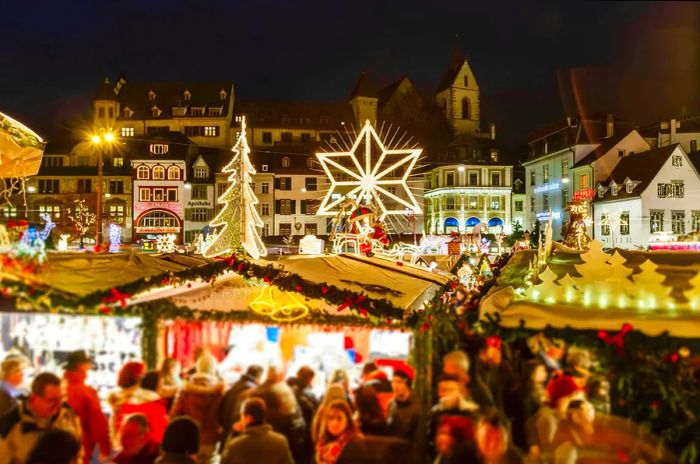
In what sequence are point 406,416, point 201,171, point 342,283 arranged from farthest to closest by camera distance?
1. point 201,171
2. point 342,283
3. point 406,416

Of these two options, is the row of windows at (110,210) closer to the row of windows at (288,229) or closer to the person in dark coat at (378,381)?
the row of windows at (288,229)

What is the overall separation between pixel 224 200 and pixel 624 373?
14378mm

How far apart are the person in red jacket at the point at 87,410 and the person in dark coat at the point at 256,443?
177 centimetres

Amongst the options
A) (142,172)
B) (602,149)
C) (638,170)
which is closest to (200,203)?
(142,172)

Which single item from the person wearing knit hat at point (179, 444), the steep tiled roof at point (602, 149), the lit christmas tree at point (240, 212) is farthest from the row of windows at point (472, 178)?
the person wearing knit hat at point (179, 444)

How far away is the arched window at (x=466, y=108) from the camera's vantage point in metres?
90.1

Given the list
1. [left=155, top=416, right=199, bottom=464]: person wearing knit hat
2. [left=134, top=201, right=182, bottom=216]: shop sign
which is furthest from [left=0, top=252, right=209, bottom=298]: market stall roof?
[left=134, top=201, right=182, bottom=216]: shop sign

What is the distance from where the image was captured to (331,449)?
22.8ft

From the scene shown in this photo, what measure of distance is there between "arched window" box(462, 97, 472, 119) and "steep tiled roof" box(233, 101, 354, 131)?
18.7 m

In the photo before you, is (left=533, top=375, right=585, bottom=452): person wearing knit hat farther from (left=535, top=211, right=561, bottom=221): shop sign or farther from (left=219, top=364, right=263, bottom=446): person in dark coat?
(left=535, top=211, right=561, bottom=221): shop sign

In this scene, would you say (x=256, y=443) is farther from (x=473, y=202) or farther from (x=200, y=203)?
(x=473, y=202)

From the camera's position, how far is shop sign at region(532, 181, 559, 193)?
59.8 m

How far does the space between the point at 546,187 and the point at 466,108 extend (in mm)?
31028

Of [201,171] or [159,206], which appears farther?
[201,171]
